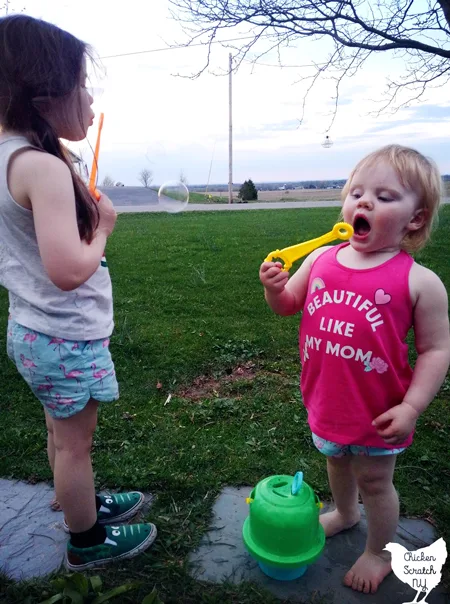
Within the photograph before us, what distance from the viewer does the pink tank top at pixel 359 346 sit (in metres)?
1.45

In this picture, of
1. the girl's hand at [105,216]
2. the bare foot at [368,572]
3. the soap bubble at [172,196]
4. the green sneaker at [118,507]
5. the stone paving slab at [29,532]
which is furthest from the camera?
the soap bubble at [172,196]

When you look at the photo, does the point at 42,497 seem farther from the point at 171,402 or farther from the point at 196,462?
the point at 171,402

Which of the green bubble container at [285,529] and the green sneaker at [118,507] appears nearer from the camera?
the green bubble container at [285,529]

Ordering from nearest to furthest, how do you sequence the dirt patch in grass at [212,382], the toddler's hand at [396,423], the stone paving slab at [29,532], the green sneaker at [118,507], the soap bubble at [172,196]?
the toddler's hand at [396,423]
the stone paving slab at [29,532]
the green sneaker at [118,507]
the dirt patch in grass at [212,382]
the soap bubble at [172,196]

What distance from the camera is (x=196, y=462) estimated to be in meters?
2.31

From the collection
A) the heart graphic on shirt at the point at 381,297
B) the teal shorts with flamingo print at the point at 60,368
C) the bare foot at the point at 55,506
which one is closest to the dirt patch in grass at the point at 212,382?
the bare foot at the point at 55,506

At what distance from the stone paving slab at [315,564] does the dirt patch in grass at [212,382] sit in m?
1.01

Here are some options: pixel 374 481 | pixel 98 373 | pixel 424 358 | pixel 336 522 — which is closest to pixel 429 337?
pixel 424 358

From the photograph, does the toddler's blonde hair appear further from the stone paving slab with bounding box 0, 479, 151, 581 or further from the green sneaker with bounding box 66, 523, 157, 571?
the stone paving slab with bounding box 0, 479, 151, 581

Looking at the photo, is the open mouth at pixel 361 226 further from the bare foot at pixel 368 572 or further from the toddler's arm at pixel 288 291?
the bare foot at pixel 368 572

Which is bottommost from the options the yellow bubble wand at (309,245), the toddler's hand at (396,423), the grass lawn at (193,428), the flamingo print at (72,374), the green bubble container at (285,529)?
the grass lawn at (193,428)

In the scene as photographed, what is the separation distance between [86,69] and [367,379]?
1.16m

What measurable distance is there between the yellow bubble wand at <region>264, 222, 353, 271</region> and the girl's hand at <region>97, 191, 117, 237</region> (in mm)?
468

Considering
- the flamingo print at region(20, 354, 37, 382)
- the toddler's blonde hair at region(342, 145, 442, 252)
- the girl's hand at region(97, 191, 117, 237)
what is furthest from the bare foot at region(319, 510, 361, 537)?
the girl's hand at region(97, 191, 117, 237)
